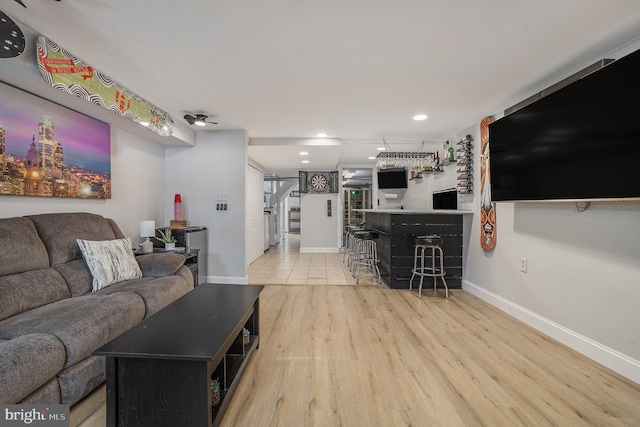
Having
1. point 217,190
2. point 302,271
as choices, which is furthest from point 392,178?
point 217,190

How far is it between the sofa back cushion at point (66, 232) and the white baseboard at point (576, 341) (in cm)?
420

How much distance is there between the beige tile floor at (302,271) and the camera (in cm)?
432

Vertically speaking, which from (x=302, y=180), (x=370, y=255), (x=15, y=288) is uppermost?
(x=302, y=180)

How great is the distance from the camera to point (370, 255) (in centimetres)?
509

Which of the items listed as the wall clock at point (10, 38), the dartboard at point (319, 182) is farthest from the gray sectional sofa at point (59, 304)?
the dartboard at point (319, 182)

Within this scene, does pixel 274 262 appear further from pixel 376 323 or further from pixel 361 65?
pixel 361 65

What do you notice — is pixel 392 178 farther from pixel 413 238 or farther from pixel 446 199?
pixel 413 238

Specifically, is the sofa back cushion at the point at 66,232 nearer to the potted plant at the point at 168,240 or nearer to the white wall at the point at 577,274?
the potted plant at the point at 168,240

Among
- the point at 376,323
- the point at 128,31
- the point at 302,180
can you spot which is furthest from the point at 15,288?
the point at 302,180

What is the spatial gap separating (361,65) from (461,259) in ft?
10.1

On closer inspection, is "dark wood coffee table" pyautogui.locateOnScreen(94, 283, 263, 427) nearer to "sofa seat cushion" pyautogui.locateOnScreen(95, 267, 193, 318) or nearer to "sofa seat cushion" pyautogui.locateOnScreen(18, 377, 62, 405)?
"sofa seat cushion" pyautogui.locateOnScreen(18, 377, 62, 405)

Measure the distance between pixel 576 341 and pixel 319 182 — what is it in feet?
18.9

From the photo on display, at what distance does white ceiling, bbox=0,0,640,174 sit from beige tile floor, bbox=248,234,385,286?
2508 mm

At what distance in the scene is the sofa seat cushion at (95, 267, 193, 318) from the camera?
87.3 inches
